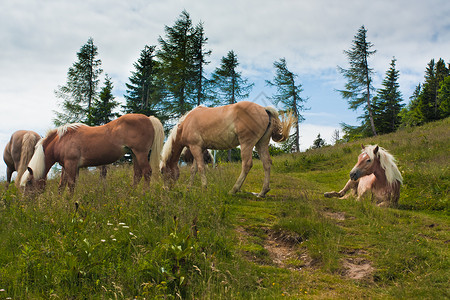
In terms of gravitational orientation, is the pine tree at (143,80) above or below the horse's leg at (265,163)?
above

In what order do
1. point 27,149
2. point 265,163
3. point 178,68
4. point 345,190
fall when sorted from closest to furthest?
point 265,163 → point 345,190 → point 27,149 → point 178,68

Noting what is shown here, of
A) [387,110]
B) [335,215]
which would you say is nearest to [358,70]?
[387,110]

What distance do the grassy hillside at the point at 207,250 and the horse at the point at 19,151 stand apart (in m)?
4.21

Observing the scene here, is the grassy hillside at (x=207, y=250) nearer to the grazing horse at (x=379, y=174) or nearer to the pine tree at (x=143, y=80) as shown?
the grazing horse at (x=379, y=174)

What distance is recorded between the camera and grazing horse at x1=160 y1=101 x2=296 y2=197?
7.73 metres

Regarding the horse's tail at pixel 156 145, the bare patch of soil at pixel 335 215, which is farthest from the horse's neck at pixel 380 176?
the horse's tail at pixel 156 145

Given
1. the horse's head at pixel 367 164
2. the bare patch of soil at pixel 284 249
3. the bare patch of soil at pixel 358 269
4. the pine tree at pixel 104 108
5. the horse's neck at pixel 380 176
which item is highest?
the pine tree at pixel 104 108

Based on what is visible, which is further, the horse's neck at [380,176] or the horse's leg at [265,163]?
the horse's neck at [380,176]

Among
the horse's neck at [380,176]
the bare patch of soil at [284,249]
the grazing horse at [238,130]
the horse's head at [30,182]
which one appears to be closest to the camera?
the bare patch of soil at [284,249]

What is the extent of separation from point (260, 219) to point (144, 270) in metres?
2.94

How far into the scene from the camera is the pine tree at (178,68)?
1030 inches

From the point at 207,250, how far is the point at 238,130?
13.9 feet

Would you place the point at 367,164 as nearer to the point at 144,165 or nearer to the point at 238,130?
the point at 238,130

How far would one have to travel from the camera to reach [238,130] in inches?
305
